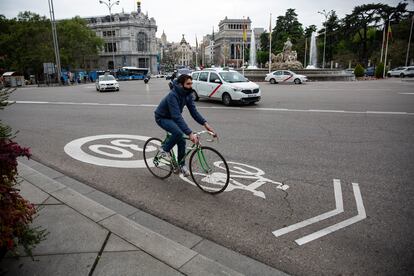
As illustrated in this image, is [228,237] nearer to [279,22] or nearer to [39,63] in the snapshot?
[39,63]

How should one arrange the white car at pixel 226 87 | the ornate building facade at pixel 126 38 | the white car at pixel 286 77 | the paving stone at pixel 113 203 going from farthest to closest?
1. the ornate building facade at pixel 126 38
2. the white car at pixel 286 77
3. the white car at pixel 226 87
4. the paving stone at pixel 113 203

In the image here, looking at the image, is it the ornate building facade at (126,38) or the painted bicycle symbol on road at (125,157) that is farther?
the ornate building facade at (126,38)

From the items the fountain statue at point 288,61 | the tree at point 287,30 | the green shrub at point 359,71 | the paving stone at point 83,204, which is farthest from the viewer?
the tree at point 287,30

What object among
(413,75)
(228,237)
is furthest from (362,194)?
(413,75)

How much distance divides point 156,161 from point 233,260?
272cm

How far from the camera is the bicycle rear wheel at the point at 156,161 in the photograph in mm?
5278

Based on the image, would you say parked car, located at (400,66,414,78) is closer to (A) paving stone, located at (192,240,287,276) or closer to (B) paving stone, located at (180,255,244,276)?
(A) paving stone, located at (192,240,287,276)

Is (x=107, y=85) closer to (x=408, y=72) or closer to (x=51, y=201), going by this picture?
(x=51, y=201)

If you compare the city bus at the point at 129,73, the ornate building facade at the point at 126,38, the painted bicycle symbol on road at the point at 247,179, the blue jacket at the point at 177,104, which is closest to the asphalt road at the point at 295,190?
the painted bicycle symbol on road at the point at 247,179

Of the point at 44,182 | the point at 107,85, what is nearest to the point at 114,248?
the point at 44,182

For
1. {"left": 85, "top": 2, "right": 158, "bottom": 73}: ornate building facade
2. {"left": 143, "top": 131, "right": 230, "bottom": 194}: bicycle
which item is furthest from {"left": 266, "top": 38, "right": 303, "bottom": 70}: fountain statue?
{"left": 85, "top": 2, "right": 158, "bottom": 73}: ornate building facade

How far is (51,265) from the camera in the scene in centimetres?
283

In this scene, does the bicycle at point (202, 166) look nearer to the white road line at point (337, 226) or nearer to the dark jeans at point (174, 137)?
the dark jeans at point (174, 137)

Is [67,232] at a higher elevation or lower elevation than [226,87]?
lower
